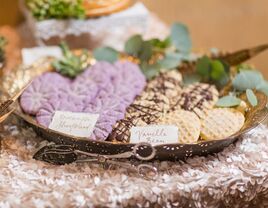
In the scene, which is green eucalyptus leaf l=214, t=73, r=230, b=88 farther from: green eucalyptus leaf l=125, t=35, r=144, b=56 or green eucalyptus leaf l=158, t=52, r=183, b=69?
green eucalyptus leaf l=125, t=35, r=144, b=56

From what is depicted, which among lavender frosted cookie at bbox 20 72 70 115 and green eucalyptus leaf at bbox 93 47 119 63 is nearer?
lavender frosted cookie at bbox 20 72 70 115

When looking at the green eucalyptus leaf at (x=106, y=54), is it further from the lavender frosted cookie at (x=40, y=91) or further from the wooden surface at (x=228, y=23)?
the wooden surface at (x=228, y=23)

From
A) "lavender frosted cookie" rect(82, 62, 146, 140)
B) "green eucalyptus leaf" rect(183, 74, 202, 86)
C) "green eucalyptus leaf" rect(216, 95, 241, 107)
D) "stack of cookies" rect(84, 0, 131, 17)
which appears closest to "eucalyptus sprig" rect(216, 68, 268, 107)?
"green eucalyptus leaf" rect(216, 95, 241, 107)

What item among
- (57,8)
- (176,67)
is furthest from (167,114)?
(57,8)

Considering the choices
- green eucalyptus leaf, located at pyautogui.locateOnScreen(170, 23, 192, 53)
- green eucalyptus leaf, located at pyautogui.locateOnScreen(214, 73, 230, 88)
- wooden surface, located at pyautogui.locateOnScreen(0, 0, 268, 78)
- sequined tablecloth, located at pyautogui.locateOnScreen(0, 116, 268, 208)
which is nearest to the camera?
sequined tablecloth, located at pyautogui.locateOnScreen(0, 116, 268, 208)

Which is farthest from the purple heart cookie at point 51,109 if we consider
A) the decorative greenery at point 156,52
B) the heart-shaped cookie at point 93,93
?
the decorative greenery at point 156,52

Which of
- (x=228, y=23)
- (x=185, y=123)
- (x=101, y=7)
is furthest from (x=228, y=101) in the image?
(x=228, y=23)

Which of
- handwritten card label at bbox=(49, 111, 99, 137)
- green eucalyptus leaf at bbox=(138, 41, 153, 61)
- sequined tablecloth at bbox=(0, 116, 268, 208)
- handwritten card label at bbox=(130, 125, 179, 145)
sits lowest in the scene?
Answer: sequined tablecloth at bbox=(0, 116, 268, 208)
